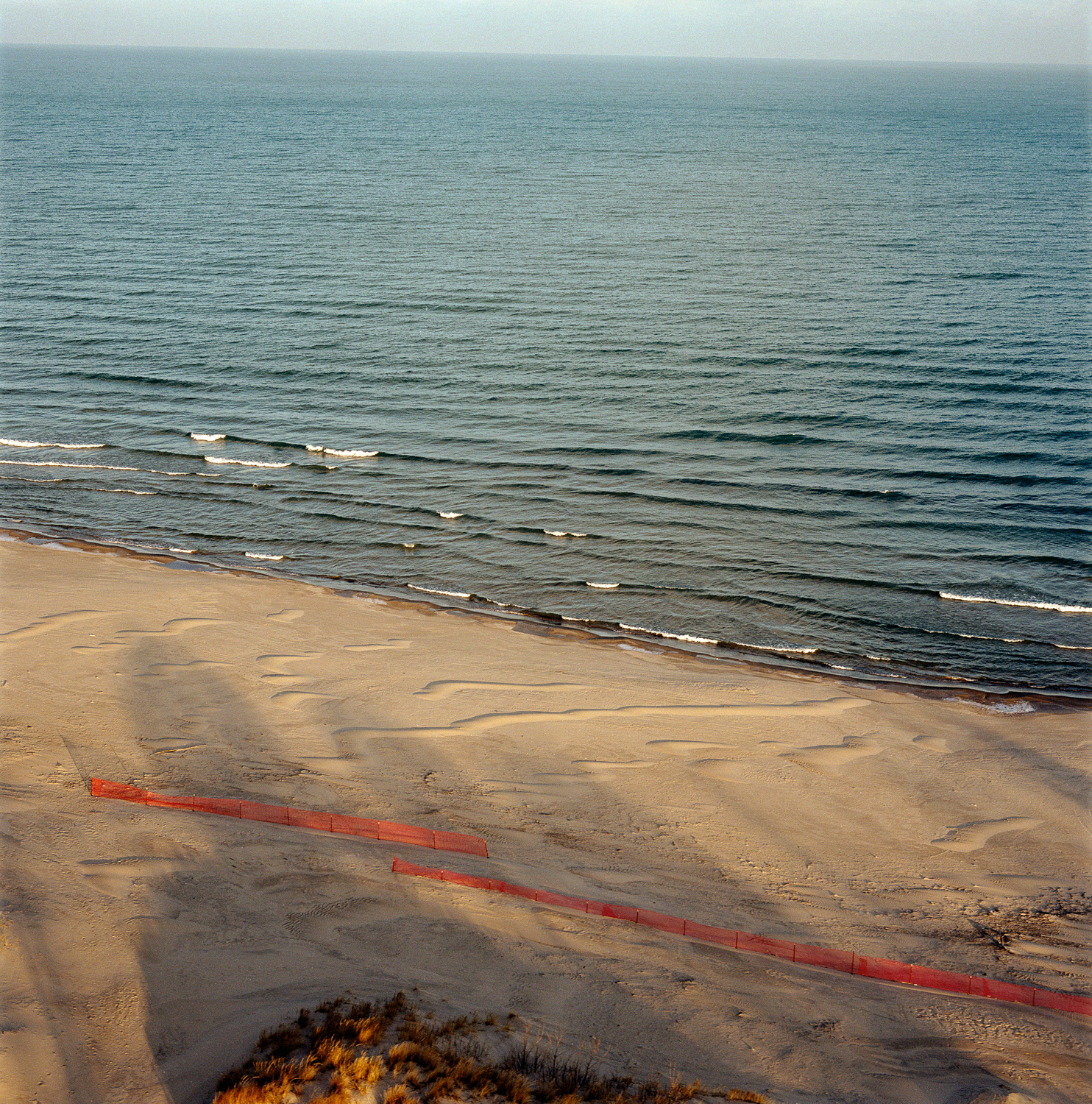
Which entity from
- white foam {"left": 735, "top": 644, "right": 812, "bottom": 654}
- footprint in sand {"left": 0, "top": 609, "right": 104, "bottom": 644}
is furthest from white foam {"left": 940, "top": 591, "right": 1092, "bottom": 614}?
footprint in sand {"left": 0, "top": 609, "right": 104, "bottom": 644}

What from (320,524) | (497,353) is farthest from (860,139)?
(320,524)

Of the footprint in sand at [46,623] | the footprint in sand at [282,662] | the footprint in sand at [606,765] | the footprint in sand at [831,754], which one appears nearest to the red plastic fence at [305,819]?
the footprint in sand at [606,765]

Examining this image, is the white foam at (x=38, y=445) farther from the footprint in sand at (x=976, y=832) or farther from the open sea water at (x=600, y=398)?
the footprint in sand at (x=976, y=832)

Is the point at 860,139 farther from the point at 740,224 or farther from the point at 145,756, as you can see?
the point at 145,756

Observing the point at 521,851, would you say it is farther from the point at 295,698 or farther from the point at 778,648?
the point at 778,648

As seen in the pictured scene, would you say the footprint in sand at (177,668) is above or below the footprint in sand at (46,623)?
below

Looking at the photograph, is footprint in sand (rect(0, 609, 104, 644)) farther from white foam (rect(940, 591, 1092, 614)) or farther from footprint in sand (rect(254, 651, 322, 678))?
white foam (rect(940, 591, 1092, 614))
